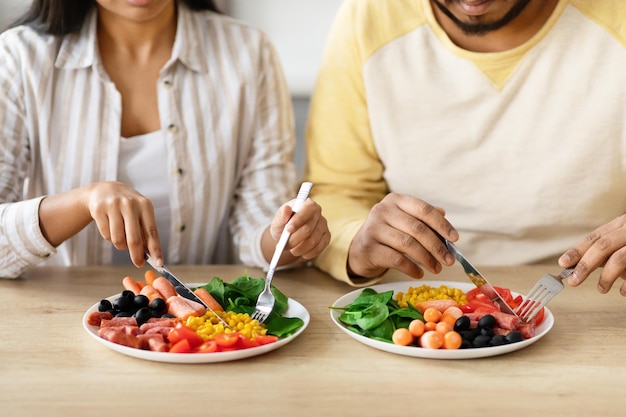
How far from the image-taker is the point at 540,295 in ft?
4.24

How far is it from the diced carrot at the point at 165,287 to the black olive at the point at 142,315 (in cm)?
7

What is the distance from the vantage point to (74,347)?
1.19 metres

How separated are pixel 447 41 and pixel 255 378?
96 centimetres

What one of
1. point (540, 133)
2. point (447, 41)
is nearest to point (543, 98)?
point (540, 133)

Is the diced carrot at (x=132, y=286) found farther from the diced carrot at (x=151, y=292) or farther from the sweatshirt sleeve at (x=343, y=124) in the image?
the sweatshirt sleeve at (x=343, y=124)

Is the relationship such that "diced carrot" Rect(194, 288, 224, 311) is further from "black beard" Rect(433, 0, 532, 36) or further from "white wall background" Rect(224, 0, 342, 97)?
"white wall background" Rect(224, 0, 342, 97)

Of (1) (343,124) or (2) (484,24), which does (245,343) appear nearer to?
(1) (343,124)

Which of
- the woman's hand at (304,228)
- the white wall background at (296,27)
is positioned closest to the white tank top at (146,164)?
the woman's hand at (304,228)

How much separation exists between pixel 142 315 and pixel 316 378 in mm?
304

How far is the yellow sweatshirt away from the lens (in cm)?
170

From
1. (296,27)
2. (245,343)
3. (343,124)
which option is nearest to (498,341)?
(245,343)

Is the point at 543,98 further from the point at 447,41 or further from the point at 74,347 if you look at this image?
the point at 74,347

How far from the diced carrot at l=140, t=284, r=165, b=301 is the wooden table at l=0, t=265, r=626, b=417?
113 millimetres

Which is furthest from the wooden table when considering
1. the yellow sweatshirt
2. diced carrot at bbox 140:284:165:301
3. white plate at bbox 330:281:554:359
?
the yellow sweatshirt
